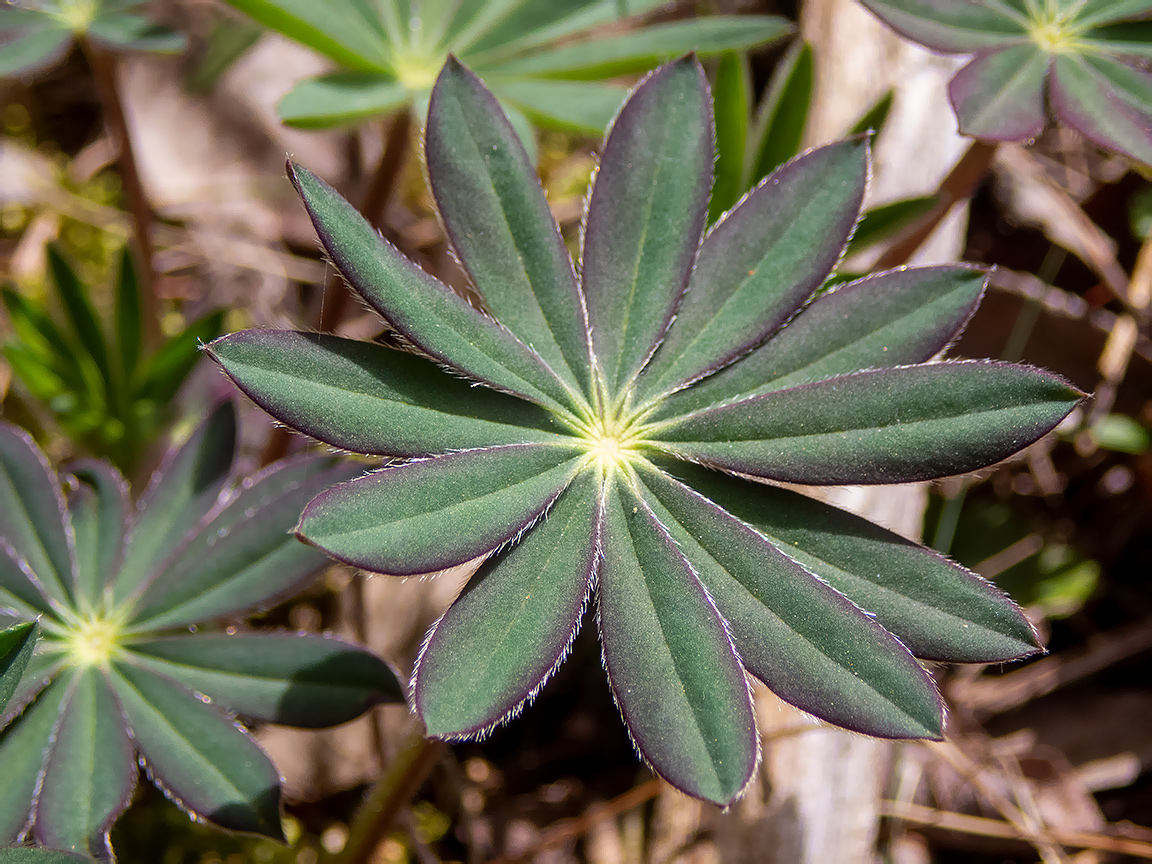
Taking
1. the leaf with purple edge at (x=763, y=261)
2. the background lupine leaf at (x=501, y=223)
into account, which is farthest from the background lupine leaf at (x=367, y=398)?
the leaf with purple edge at (x=763, y=261)

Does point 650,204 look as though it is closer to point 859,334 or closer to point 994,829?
point 859,334

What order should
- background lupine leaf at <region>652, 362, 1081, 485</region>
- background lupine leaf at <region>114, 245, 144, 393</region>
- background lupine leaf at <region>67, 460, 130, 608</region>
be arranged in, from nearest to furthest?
background lupine leaf at <region>652, 362, 1081, 485</region>, background lupine leaf at <region>67, 460, 130, 608</region>, background lupine leaf at <region>114, 245, 144, 393</region>

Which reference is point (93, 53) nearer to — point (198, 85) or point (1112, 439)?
point (198, 85)

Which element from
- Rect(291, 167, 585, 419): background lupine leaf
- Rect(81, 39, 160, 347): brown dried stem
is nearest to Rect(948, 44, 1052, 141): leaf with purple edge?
Rect(291, 167, 585, 419): background lupine leaf

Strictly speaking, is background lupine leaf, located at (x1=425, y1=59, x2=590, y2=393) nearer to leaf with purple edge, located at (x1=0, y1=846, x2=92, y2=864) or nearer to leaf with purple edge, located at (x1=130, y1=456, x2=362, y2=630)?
leaf with purple edge, located at (x1=130, y1=456, x2=362, y2=630)

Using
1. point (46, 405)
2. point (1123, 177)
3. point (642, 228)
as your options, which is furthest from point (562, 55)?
point (1123, 177)
